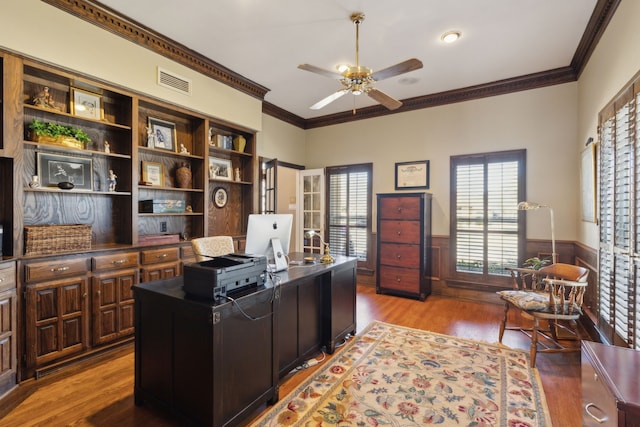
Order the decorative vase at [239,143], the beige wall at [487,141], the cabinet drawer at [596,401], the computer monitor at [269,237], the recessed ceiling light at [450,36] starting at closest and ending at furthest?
the cabinet drawer at [596,401] → the computer monitor at [269,237] → the recessed ceiling light at [450,36] → the beige wall at [487,141] → the decorative vase at [239,143]

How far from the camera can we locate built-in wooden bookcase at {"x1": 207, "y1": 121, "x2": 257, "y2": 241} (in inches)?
165

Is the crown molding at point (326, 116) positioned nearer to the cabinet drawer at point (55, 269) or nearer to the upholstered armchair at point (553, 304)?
the cabinet drawer at point (55, 269)

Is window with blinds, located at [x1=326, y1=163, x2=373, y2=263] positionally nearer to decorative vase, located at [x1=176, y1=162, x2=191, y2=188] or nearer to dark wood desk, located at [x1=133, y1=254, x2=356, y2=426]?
decorative vase, located at [x1=176, y1=162, x2=191, y2=188]

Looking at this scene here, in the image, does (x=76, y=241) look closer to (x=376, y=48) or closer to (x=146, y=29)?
(x=146, y=29)

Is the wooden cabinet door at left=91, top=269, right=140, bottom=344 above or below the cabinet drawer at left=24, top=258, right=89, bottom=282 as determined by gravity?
below

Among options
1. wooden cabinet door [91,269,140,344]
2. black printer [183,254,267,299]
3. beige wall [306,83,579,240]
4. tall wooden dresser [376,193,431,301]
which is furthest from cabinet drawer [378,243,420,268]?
wooden cabinet door [91,269,140,344]

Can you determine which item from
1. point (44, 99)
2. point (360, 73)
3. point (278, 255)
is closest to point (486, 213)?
point (360, 73)

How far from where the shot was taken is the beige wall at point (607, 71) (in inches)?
86.8

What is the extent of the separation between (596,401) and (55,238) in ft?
11.5

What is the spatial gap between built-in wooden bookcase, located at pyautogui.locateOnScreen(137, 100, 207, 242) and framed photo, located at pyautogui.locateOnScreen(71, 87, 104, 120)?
0.39 meters

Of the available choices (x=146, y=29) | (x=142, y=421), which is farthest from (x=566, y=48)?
(x=142, y=421)

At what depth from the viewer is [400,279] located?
461cm

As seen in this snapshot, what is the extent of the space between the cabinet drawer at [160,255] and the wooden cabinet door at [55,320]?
1.74 feet

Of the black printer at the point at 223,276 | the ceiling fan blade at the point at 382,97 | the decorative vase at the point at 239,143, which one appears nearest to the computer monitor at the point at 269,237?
the black printer at the point at 223,276
